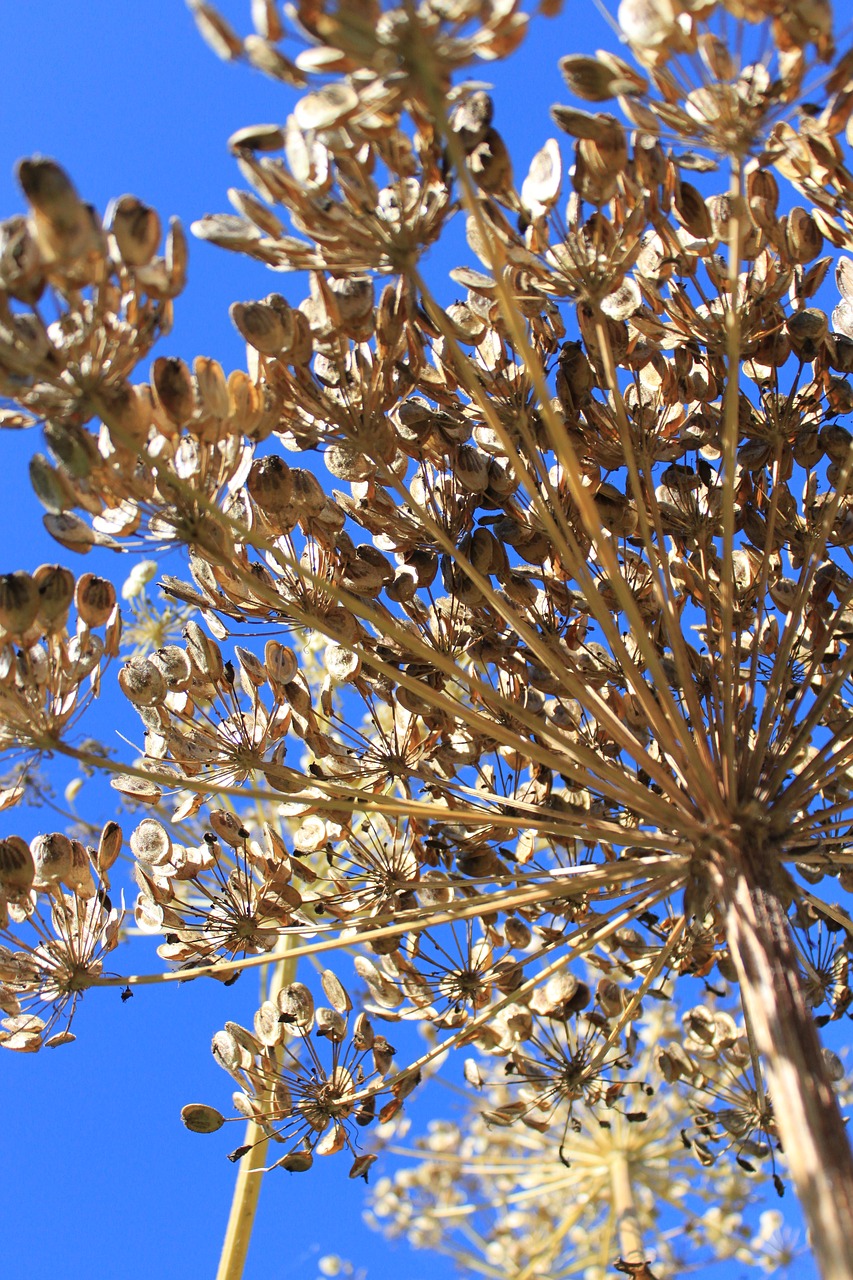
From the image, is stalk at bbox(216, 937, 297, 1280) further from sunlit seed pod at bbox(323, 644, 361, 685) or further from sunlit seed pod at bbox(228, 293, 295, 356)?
sunlit seed pod at bbox(228, 293, 295, 356)

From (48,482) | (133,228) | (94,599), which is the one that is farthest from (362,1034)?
(133,228)

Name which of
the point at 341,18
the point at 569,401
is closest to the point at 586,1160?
the point at 569,401

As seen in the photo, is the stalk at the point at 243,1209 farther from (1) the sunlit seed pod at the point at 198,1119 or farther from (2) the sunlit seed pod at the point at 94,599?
(2) the sunlit seed pod at the point at 94,599

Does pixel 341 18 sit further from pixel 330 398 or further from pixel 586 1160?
pixel 586 1160

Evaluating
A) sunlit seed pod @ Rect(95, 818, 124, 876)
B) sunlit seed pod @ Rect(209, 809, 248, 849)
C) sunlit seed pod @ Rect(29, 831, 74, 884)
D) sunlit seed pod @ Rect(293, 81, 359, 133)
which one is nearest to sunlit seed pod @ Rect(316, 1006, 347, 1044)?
sunlit seed pod @ Rect(209, 809, 248, 849)

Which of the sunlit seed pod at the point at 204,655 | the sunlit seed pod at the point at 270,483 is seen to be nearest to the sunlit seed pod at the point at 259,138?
the sunlit seed pod at the point at 270,483
